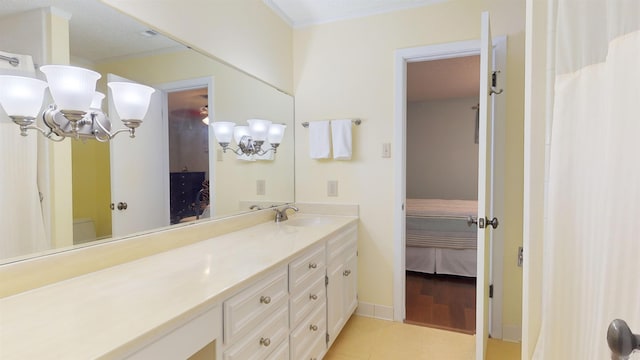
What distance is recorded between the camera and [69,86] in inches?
42.3

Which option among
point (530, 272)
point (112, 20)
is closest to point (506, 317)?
point (530, 272)

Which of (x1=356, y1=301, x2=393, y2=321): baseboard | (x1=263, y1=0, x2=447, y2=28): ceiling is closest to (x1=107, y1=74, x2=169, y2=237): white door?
(x1=263, y1=0, x2=447, y2=28): ceiling

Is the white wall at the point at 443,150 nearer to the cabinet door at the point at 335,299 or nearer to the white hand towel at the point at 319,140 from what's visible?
the white hand towel at the point at 319,140

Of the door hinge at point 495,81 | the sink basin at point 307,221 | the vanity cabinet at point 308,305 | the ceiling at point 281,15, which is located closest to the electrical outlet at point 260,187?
the sink basin at point 307,221

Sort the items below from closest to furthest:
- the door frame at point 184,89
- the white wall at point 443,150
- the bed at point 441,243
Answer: the door frame at point 184,89
the bed at point 441,243
the white wall at point 443,150

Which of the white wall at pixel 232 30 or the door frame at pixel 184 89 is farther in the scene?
the door frame at pixel 184 89

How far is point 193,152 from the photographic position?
1773 millimetres

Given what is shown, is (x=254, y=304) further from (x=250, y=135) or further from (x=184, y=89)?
(x=250, y=135)

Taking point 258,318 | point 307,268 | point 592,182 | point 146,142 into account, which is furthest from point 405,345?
point 146,142

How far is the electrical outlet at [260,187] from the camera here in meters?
2.35

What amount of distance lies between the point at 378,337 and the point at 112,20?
2385 millimetres

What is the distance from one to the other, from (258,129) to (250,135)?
0.09 metres

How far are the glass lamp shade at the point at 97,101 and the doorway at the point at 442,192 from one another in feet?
8.02

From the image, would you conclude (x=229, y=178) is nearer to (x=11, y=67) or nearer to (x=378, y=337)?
(x=11, y=67)
